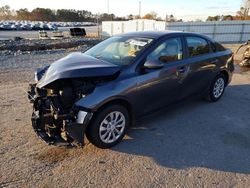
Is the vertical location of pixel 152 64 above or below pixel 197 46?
below

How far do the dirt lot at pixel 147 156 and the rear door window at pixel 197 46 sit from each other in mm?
1075

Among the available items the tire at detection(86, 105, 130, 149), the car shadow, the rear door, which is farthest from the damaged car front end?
the rear door

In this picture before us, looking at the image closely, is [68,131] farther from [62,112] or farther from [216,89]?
[216,89]

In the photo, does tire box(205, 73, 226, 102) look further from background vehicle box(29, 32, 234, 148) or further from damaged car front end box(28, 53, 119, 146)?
damaged car front end box(28, 53, 119, 146)

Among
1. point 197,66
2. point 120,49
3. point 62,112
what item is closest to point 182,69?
point 197,66

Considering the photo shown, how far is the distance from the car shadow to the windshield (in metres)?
1.05

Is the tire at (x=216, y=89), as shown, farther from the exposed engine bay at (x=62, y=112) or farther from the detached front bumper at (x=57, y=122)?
the detached front bumper at (x=57, y=122)

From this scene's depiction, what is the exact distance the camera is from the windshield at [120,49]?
4.22 meters

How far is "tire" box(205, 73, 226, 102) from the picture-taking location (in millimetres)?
5840

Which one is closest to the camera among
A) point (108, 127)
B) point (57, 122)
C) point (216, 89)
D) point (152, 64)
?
point (57, 122)

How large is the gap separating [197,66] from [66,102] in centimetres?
275

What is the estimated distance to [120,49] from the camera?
458 centimetres

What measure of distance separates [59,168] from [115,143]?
0.93 m

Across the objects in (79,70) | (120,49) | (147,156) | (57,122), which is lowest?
(147,156)
